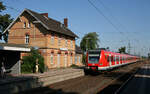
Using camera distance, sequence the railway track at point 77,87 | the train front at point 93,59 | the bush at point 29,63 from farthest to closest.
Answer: the bush at point 29,63 < the train front at point 93,59 < the railway track at point 77,87

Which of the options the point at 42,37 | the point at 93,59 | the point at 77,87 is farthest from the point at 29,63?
the point at 77,87

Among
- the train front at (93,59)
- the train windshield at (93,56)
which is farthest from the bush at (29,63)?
the train windshield at (93,56)

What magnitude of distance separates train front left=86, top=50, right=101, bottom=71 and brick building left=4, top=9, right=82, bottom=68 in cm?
840

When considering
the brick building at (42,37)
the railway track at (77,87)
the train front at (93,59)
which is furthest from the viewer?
the brick building at (42,37)

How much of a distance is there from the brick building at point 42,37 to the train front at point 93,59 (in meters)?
8.40

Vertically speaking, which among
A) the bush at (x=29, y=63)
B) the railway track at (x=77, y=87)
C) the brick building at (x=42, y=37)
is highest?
the brick building at (x=42, y=37)

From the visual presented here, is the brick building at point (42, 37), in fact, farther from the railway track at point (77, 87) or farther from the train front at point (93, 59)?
the railway track at point (77, 87)

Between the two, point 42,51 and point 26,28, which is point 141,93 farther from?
point 26,28

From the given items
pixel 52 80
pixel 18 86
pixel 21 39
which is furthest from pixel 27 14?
pixel 18 86

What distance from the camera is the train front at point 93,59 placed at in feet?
66.3

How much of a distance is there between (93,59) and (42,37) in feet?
35.0

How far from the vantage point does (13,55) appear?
1873 cm

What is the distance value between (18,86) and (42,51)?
1652cm

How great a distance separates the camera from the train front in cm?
2022
